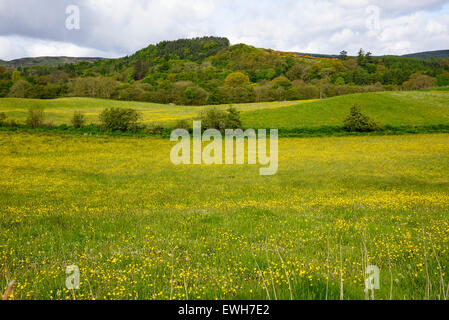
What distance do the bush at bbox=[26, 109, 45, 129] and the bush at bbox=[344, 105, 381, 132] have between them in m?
57.3

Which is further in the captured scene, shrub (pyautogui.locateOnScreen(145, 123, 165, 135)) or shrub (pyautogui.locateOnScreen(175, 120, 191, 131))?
shrub (pyautogui.locateOnScreen(175, 120, 191, 131))

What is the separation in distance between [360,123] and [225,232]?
165 feet

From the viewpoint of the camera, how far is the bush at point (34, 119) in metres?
50.0

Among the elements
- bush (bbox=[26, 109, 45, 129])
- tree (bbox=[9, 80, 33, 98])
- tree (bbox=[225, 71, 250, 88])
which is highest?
tree (bbox=[225, 71, 250, 88])

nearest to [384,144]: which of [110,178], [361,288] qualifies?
[110,178]

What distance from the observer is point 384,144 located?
38.9 m

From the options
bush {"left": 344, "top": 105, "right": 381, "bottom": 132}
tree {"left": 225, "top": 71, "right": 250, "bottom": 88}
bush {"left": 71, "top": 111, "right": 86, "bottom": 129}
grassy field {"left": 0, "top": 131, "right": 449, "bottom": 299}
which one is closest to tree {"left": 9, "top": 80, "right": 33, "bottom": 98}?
bush {"left": 71, "top": 111, "right": 86, "bottom": 129}

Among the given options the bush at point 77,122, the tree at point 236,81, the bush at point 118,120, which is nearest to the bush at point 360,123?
the bush at point 118,120

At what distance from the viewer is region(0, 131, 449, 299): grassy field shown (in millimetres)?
4664

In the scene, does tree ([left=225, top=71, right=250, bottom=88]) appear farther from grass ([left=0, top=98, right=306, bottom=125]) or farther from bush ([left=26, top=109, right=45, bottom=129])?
bush ([left=26, top=109, right=45, bottom=129])

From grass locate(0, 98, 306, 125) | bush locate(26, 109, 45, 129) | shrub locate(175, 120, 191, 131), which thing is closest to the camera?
bush locate(26, 109, 45, 129)

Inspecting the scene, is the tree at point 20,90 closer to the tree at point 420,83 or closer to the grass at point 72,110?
the grass at point 72,110

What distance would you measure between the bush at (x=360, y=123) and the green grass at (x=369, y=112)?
12.9 ft
